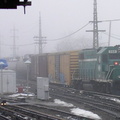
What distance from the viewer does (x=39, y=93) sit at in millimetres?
19734

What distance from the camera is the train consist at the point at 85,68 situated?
69.1 feet

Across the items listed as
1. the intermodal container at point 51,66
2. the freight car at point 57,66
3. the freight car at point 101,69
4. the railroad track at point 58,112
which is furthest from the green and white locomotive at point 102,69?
the railroad track at point 58,112

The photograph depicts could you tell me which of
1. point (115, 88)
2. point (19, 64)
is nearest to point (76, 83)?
point (115, 88)

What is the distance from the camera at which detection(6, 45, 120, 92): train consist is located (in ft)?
69.1

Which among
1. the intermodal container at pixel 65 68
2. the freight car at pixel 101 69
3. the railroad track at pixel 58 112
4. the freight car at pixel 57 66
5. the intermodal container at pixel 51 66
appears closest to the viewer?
the railroad track at pixel 58 112

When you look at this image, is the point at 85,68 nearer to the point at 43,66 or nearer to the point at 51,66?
the point at 51,66

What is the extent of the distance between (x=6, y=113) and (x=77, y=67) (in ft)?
43.0

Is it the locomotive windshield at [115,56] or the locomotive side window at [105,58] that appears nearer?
the locomotive windshield at [115,56]

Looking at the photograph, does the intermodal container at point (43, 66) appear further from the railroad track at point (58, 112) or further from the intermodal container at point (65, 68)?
the railroad track at point (58, 112)

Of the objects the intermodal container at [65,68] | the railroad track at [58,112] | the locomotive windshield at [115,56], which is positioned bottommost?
the railroad track at [58,112]

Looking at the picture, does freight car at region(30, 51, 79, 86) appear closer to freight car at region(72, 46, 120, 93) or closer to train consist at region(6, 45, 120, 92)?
train consist at region(6, 45, 120, 92)

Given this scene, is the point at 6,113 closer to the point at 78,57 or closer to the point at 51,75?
the point at 78,57

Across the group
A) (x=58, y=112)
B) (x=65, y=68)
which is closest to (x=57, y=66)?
(x=65, y=68)

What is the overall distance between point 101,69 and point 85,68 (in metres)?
2.78
